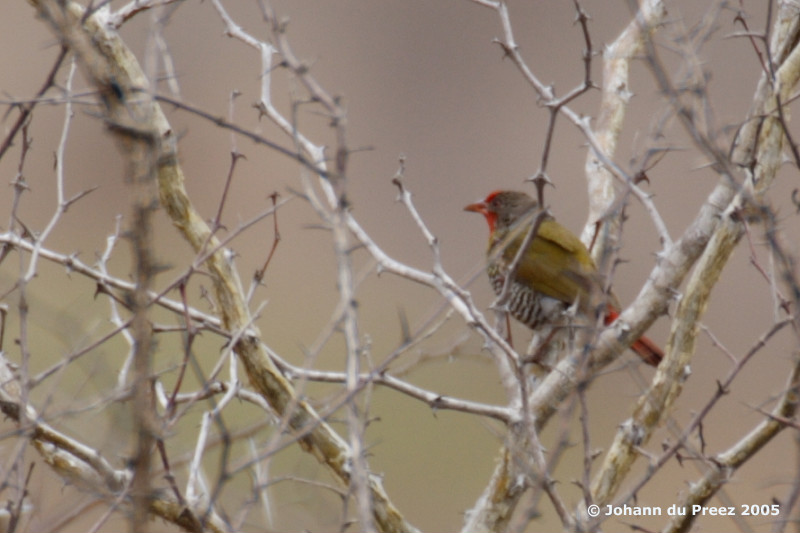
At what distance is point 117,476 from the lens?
2.86m

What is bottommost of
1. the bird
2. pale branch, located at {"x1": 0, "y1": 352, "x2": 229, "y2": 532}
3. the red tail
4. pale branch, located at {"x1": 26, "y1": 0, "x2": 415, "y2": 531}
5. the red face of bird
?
pale branch, located at {"x1": 0, "y1": 352, "x2": 229, "y2": 532}

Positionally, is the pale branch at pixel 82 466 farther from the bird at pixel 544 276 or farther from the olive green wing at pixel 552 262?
the olive green wing at pixel 552 262

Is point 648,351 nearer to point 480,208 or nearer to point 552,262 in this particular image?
point 552,262

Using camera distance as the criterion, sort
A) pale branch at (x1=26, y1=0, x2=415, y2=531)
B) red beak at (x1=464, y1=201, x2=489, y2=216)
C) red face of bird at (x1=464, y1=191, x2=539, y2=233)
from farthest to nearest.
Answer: red beak at (x1=464, y1=201, x2=489, y2=216)
red face of bird at (x1=464, y1=191, x2=539, y2=233)
pale branch at (x1=26, y1=0, x2=415, y2=531)

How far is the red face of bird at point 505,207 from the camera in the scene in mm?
5854

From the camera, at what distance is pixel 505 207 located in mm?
5918

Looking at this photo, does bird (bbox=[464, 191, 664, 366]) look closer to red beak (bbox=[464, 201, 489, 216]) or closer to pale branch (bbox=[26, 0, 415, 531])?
red beak (bbox=[464, 201, 489, 216])

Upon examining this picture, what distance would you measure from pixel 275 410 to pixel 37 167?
9.45 meters

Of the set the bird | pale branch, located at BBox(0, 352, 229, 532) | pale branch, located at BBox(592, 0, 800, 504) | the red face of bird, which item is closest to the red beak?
the red face of bird

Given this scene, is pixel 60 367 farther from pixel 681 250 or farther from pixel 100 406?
pixel 681 250

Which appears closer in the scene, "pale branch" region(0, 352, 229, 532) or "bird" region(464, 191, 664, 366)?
"pale branch" region(0, 352, 229, 532)

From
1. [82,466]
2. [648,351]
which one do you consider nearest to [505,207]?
[648,351]

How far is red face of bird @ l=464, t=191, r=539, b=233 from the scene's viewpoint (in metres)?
5.85

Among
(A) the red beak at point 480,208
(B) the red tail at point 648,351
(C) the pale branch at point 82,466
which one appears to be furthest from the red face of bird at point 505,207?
(C) the pale branch at point 82,466
